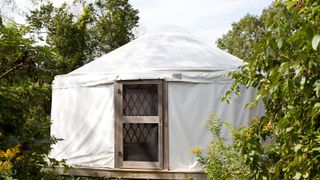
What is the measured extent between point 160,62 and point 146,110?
68cm

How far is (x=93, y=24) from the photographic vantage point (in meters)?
11.2

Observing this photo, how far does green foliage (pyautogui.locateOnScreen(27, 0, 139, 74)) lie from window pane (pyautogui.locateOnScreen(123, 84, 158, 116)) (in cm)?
443

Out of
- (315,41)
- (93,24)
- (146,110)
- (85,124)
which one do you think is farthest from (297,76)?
(93,24)

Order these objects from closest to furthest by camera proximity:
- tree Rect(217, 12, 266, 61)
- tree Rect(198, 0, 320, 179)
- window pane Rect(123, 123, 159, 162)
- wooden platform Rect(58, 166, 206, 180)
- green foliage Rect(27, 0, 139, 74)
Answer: tree Rect(198, 0, 320, 179) < wooden platform Rect(58, 166, 206, 180) < window pane Rect(123, 123, 159, 162) < green foliage Rect(27, 0, 139, 74) < tree Rect(217, 12, 266, 61)

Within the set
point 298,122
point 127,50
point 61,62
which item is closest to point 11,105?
point 298,122

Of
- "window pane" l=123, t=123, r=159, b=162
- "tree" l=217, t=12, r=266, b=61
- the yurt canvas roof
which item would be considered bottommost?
"window pane" l=123, t=123, r=159, b=162

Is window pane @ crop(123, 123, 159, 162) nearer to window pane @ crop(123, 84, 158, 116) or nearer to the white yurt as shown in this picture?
the white yurt

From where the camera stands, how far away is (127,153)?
5.97 m

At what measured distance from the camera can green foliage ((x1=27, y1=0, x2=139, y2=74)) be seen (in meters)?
10.4

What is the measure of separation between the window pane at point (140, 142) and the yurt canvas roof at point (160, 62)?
72cm

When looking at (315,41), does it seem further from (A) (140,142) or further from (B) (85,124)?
(B) (85,124)

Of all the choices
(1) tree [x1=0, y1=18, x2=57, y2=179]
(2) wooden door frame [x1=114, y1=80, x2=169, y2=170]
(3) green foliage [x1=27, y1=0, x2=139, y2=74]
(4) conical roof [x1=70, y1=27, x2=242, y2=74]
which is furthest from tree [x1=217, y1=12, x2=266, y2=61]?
(1) tree [x1=0, y1=18, x2=57, y2=179]

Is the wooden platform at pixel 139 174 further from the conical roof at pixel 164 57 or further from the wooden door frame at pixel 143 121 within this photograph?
the conical roof at pixel 164 57

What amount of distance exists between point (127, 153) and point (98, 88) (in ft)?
3.23
